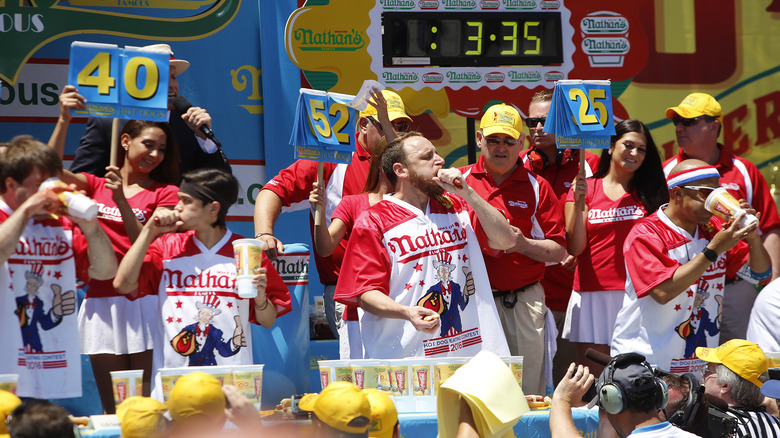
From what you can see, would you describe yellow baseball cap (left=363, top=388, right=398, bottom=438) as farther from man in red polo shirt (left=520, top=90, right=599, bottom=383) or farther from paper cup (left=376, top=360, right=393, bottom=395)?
man in red polo shirt (left=520, top=90, right=599, bottom=383)

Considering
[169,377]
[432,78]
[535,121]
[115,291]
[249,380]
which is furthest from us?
[432,78]

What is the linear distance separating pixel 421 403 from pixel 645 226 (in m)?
1.73

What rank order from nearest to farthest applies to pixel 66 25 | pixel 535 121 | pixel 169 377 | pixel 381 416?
pixel 381 416 < pixel 169 377 < pixel 535 121 < pixel 66 25

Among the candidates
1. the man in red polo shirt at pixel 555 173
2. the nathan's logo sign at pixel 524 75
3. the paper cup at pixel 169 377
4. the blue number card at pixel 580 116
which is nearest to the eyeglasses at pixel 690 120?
the man in red polo shirt at pixel 555 173

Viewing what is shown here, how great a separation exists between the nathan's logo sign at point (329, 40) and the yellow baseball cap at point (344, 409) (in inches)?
177

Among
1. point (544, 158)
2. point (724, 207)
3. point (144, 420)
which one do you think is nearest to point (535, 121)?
point (544, 158)

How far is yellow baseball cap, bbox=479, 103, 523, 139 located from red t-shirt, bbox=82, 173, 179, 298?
1.75 meters

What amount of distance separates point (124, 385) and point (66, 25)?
409cm

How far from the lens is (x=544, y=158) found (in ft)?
19.8

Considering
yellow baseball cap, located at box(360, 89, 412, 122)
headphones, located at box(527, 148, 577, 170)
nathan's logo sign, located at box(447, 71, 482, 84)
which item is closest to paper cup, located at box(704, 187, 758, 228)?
headphones, located at box(527, 148, 577, 170)

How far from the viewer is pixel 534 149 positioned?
239 inches

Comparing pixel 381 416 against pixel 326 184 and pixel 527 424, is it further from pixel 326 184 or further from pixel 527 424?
pixel 326 184

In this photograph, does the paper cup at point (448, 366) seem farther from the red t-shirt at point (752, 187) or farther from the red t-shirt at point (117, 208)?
the red t-shirt at point (752, 187)

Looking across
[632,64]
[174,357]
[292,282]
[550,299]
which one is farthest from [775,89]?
[174,357]
